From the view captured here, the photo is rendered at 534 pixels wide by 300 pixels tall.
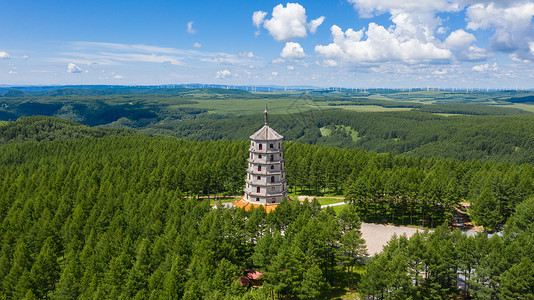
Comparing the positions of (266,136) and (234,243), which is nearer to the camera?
(234,243)

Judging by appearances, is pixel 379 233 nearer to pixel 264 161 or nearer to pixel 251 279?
pixel 264 161

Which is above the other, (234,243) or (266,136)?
(266,136)

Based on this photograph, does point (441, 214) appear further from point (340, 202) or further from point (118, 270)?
point (118, 270)

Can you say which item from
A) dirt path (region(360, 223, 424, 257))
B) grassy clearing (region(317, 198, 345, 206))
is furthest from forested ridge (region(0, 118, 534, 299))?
grassy clearing (region(317, 198, 345, 206))

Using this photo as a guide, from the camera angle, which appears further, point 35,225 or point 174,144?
point 174,144

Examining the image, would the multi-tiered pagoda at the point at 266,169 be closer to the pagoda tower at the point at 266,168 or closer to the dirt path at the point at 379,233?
the pagoda tower at the point at 266,168

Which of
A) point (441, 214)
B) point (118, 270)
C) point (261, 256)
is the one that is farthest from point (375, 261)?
point (441, 214)

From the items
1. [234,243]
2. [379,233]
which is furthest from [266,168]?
[379,233]

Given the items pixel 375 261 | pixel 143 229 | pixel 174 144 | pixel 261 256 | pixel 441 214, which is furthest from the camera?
pixel 174 144
